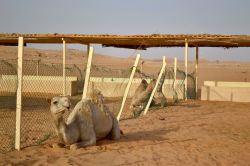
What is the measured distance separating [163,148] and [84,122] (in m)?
1.66

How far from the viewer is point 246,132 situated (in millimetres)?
11031

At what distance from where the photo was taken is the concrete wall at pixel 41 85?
70.3 ft

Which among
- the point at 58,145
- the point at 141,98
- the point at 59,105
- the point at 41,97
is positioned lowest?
the point at 58,145

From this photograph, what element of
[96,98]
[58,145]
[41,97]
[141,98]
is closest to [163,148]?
[96,98]

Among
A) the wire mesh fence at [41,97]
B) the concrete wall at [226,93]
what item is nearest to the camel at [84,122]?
the wire mesh fence at [41,97]

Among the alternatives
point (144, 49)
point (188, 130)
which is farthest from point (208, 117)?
point (144, 49)

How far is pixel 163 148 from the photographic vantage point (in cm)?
848

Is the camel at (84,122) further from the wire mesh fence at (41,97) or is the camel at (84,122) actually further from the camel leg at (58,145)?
the wire mesh fence at (41,97)

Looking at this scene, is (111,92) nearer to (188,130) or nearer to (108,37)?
(108,37)

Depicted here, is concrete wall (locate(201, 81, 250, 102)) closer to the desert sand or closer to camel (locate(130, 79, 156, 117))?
camel (locate(130, 79, 156, 117))

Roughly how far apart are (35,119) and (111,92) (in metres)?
9.57

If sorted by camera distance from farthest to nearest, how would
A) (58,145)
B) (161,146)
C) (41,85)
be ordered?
1. (41,85)
2. (161,146)
3. (58,145)

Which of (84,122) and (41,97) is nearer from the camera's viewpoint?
(84,122)

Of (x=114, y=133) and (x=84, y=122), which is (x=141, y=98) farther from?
(x=84, y=122)
